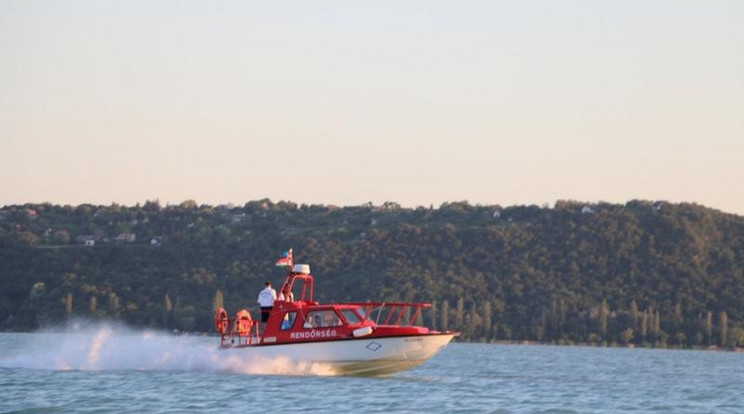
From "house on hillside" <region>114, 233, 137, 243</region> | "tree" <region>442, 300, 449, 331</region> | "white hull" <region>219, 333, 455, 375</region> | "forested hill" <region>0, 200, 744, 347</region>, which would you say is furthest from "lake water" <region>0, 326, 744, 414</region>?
"house on hillside" <region>114, 233, 137, 243</region>

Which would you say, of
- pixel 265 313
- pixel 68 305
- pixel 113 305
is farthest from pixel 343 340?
pixel 68 305

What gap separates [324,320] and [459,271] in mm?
98025

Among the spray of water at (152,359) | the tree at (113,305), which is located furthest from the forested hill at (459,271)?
the spray of water at (152,359)

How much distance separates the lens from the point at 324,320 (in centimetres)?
5022

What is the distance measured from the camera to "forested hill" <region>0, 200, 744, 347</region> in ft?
438

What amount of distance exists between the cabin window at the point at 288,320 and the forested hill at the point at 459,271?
75307 millimetres

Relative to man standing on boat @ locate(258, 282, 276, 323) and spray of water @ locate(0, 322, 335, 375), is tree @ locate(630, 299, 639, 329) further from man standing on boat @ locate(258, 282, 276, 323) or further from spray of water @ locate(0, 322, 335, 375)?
man standing on boat @ locate(258, 282, 276, 323)

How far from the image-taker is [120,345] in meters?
56.3

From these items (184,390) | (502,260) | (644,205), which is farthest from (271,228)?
(184,390)

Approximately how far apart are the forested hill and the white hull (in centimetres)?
7604

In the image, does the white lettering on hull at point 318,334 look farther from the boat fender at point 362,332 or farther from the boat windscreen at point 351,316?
the boat windscreen at point 351,316

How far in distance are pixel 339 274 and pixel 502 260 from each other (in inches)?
733

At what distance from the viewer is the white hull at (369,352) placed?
4944cm

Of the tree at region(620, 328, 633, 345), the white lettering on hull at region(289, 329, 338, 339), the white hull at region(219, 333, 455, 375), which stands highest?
the tree at region(620, 328, 633, 345)
